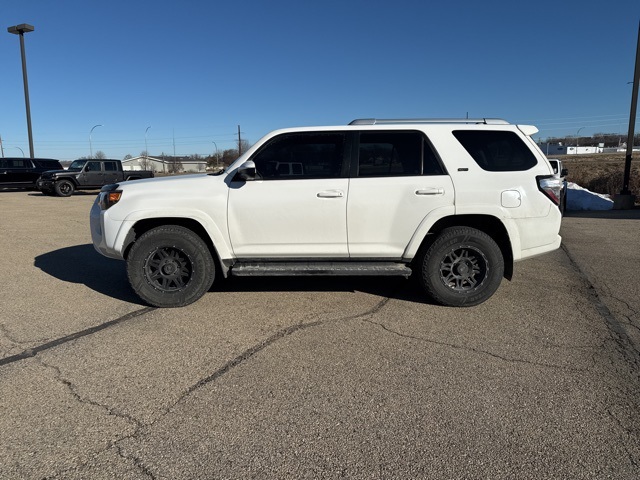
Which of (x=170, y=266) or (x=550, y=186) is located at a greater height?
(x=550, y=186)

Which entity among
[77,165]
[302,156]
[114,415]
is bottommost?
[114,415]

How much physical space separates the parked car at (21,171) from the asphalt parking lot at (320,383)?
65.8 feet

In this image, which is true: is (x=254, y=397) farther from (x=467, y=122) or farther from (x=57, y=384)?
(x=467, y=122)

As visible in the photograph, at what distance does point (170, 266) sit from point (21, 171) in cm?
2211

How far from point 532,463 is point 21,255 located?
8.21 m

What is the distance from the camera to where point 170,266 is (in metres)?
4.92

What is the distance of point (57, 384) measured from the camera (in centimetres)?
331

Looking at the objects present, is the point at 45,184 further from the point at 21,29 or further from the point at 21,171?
the point at 21,29

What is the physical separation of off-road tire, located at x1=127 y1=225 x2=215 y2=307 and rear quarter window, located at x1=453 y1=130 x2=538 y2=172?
9.97ft

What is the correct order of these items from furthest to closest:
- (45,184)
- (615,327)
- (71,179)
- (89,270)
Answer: (71,179), (45,184), (89,270), (615,327)

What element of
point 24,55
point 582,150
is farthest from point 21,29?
point 582,150

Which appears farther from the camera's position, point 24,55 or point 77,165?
point 24,55

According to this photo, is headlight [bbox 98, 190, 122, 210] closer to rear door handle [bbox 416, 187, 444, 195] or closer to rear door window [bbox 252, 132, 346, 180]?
rear door window [bbox 252, 132, 346, 180]

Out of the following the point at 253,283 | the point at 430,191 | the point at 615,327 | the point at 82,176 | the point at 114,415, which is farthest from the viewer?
the point at 82,176
